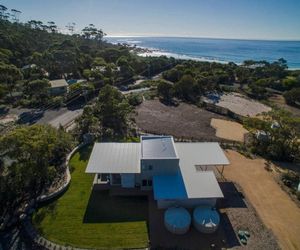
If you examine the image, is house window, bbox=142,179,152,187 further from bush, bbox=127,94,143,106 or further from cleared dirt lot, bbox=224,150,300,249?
bush, bbox=127,94,143,106

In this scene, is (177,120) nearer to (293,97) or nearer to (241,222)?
(241,222)

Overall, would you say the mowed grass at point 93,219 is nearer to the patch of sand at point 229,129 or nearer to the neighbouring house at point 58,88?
the patch of sand at point 229,129

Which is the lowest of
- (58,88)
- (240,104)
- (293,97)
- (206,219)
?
(240,104)

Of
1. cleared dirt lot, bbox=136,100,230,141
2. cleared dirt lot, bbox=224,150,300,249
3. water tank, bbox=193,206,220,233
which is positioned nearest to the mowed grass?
water tank, bbox=193,206,220,233

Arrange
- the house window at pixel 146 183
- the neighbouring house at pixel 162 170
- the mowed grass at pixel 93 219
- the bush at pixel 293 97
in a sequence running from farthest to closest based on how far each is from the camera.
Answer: the bush at pixel 293 97, the house window at pixel 146 183, the neighbouring house at pixel 162 170, the mowed grass at pixel 93 219

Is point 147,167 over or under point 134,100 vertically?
over

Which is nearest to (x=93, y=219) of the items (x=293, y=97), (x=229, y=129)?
(x=229, y=129)

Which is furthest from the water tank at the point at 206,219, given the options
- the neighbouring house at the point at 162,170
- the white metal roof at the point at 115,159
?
the white metal roof at the point at 115,159

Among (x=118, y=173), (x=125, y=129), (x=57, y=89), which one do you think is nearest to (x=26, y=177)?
(x=118, y=173)
